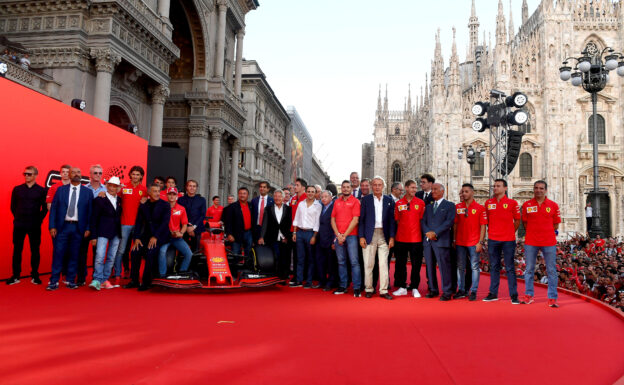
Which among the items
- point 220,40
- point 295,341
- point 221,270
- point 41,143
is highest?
point 220,40

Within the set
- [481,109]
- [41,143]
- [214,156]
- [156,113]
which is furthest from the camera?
[214,156]

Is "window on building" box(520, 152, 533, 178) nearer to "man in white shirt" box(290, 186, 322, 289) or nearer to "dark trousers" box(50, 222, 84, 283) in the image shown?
"man in white shirt" box(290, 186, 322, 289)

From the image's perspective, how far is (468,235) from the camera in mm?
7031

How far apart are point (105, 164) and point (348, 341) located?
8.18m

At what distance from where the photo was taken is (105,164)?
9.80 metres

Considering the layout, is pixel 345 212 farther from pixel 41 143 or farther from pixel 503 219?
pixel 41 143

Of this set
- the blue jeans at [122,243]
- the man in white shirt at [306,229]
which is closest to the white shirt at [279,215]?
the man in white shirt at [306,229]

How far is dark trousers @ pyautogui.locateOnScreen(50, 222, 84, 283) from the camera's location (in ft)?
22.0

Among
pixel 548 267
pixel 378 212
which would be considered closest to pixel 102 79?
pixel 378 212

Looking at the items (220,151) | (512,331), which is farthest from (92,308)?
(220,151)

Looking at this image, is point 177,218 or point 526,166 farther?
point 526,166

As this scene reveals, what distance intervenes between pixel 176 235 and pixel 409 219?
13.4ft

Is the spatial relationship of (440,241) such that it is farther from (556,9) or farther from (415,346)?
(556,9)

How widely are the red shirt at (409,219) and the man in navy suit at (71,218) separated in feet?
17.8
